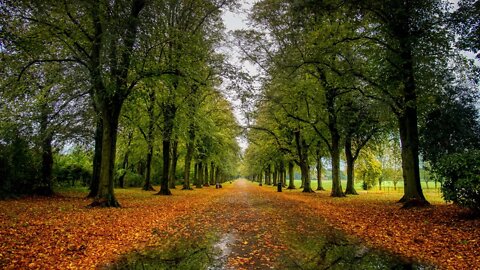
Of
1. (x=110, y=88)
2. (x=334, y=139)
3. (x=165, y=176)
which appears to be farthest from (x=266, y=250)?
(x=165, y=176)

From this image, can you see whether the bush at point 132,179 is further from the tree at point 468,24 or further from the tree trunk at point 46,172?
the tree at point 468,24

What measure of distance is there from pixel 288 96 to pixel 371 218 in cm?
1624

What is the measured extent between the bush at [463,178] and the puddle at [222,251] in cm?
745

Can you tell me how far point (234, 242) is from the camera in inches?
315

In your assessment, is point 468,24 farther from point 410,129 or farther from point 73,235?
point 73,235

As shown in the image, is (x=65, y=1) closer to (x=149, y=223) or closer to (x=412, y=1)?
(x=149, y=223)

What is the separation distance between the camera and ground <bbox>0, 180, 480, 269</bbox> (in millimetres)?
6148

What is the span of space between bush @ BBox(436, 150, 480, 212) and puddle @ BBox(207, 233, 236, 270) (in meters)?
7.45

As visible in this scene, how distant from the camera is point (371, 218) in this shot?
486 inches

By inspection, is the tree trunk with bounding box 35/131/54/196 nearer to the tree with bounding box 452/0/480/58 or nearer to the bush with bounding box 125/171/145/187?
the bush with bounding box 125/171/145/187

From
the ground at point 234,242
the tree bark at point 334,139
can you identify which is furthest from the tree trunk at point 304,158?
the ground at point 234,242

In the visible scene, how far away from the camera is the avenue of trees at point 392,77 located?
12562 millimetres

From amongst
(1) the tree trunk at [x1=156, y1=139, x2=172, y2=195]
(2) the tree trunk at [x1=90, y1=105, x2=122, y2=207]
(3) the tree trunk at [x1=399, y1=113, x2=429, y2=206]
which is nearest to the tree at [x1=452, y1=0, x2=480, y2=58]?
(3) the tree trunk at [x1=399, y1=113, x2=429, y2=206]

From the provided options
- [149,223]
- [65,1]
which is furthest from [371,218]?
[65,1]
